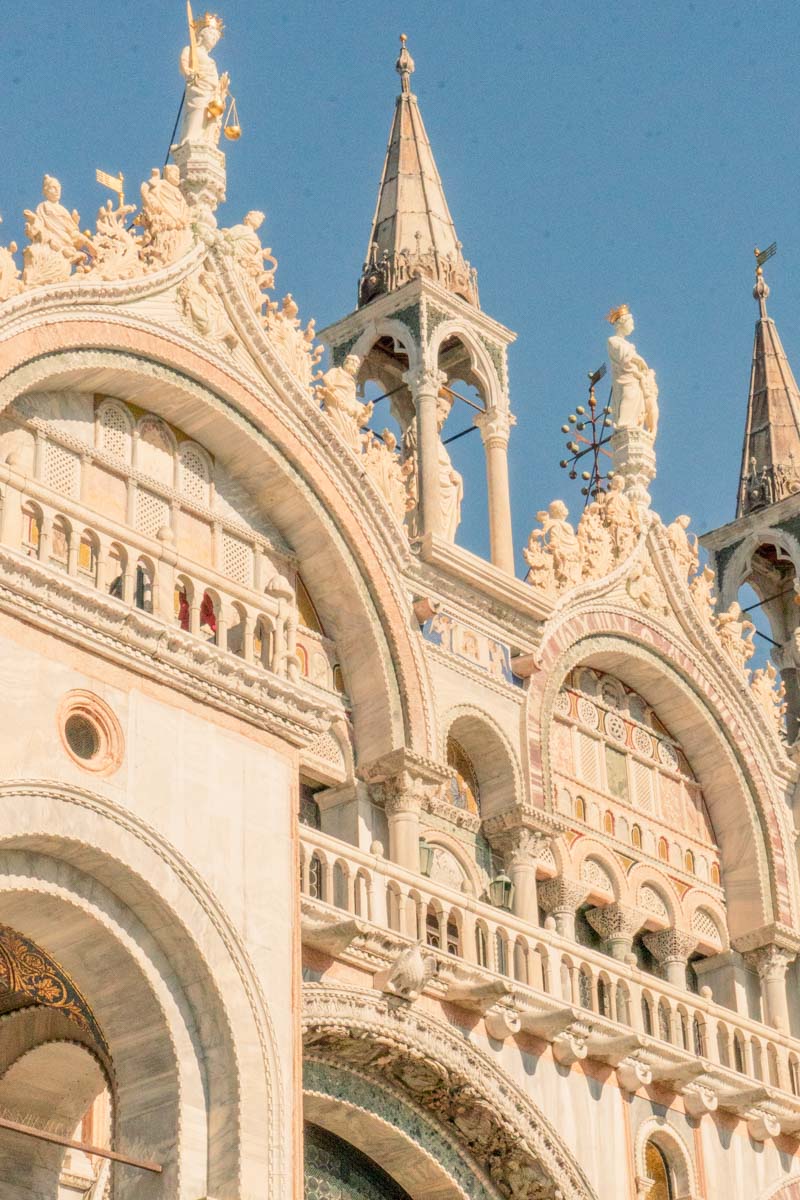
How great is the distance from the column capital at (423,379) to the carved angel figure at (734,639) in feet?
15.5

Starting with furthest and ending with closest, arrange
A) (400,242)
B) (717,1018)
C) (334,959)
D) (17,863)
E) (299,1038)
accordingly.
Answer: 1. (400,242)
2. (717,1018)
3. (334,959)
4. (299,1038)
5. (17,863)

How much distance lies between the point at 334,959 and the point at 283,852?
219 centimetres

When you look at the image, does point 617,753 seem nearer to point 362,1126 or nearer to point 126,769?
point 362,1126

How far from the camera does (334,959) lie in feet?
63.4

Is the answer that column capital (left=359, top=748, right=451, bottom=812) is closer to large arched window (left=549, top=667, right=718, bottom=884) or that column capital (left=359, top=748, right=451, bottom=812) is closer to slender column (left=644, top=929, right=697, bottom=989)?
large arched window (left=549, top=667, right=718, bottom=884)

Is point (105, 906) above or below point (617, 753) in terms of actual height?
below

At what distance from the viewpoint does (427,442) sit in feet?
80.2

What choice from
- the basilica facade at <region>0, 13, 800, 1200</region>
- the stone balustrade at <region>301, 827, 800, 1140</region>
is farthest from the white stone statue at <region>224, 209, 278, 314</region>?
the stone balustrade at <region>301, 827, 800, 1140</region>

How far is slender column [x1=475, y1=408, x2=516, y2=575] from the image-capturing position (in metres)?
24.9

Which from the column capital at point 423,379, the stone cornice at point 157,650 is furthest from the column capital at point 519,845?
the stone cornice at point 157,650

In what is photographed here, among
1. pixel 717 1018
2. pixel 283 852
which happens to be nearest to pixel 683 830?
pixel 717 1018

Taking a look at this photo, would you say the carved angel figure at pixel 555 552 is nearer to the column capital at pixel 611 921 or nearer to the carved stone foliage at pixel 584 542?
the carved stone foliage at pixel 584 542

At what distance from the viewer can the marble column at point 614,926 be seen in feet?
82.0

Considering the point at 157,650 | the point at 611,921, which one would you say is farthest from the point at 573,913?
the point at 157,650
